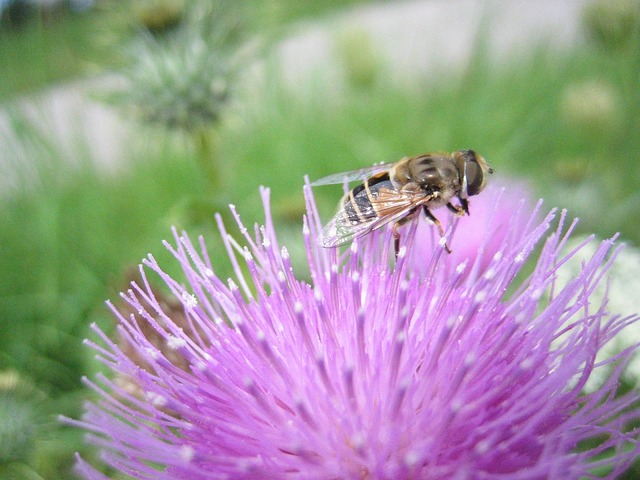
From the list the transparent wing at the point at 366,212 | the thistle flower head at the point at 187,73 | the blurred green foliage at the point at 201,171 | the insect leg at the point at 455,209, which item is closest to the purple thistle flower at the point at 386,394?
the transparent wing at the point at 366,212

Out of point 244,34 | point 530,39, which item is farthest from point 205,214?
point 530,39

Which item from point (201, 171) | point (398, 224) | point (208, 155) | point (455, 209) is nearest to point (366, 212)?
point (398, 224)

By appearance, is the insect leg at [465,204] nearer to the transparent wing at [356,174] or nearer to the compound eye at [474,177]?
the compound eye at [474,177]

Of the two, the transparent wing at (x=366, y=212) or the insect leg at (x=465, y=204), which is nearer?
the transparent wing at (x=366, y=212)

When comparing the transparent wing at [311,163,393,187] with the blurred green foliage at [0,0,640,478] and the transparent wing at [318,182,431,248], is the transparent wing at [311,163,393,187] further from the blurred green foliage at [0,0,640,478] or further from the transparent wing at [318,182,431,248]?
the blurred green foliage at [0,0,640,478]

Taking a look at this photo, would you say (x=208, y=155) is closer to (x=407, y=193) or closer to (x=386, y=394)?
(x=407, y=193)

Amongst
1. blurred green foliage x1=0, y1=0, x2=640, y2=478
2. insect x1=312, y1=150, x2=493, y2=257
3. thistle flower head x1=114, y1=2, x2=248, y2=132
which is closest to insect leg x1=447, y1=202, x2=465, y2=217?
insect x1=312, y1=150, x2=493, y2=257

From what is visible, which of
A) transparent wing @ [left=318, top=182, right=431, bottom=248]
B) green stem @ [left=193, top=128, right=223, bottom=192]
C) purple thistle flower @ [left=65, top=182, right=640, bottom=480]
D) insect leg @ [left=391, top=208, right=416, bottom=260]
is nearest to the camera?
purple thistle flower @ [left=65, top=182, right=640, bottom=480]

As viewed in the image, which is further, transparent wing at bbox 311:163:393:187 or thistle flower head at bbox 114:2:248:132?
thistle flower head at bbox 114:2:248:132
